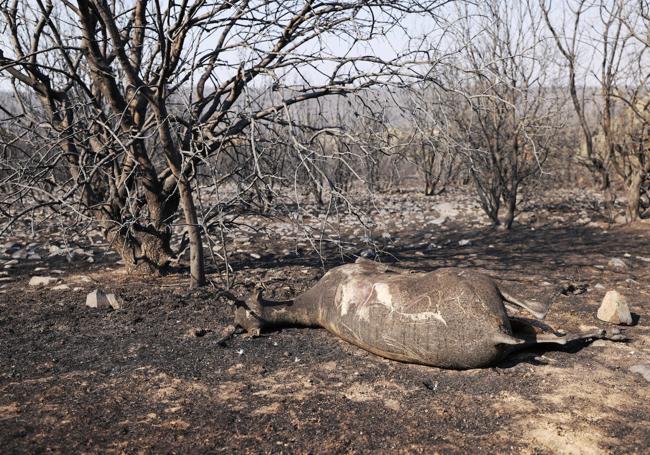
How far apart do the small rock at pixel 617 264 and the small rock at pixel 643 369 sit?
2.81 metres

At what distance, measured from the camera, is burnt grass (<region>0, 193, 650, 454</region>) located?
8.59ft

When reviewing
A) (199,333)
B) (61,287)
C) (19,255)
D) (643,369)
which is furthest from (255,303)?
(19,255)

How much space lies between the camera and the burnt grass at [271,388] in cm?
262

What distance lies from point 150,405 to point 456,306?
1866mm

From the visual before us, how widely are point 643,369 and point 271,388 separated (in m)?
2.26

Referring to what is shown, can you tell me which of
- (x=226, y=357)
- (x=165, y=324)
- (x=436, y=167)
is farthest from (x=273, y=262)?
(x=436, y=167)

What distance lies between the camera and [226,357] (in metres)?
3.69

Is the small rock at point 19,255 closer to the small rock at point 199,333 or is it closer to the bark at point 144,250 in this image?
the bark at point 144,250

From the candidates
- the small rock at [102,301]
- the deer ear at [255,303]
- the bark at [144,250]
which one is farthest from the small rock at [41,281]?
the deer ear at [255,303]

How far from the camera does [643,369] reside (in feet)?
10.7

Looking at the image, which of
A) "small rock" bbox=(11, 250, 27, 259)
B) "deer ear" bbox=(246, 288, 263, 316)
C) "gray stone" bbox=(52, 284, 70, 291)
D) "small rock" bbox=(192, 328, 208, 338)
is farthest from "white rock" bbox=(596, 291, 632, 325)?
"small rock" bbox=(11, 250, 27, 259)

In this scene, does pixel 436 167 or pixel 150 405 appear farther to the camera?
pixel 436 167

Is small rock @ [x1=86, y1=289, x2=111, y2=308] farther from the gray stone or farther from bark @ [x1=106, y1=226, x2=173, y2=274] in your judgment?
bark @ [x1=106, y1=226, x2=173, y2=274]

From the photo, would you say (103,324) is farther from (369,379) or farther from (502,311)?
(502,311)
